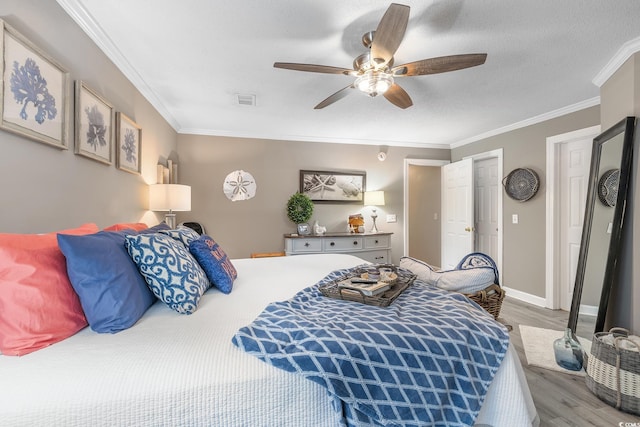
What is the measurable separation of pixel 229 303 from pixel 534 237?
3868mm

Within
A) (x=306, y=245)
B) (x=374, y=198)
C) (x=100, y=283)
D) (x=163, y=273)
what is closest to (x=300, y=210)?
(x=306, y=245)

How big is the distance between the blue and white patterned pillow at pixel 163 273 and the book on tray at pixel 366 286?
2.33ft

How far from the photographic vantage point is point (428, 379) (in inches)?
38.4

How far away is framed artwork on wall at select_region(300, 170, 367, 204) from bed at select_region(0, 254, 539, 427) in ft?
A: 11.4

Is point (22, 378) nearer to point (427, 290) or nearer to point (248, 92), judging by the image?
point (427, 290)

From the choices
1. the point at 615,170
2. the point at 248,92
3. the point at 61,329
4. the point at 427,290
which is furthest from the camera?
the point at 248,92

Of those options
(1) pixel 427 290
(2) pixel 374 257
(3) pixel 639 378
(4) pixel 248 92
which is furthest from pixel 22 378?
(2) pixel 374 257

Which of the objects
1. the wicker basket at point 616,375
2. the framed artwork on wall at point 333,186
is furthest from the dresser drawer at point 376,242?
the wicker basket at point 616,375

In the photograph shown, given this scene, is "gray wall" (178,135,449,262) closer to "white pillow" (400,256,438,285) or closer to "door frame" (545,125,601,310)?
"door frame" (545,125,601,310)

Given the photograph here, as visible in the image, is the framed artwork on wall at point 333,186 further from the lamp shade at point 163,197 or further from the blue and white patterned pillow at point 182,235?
the blue and white patterned pillow at point 182,235

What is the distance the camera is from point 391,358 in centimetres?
96

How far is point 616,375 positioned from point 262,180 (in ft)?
13.1

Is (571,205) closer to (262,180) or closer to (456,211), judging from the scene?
(456,211)

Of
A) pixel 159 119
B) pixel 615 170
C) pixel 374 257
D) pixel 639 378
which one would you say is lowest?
pixel 639 378
